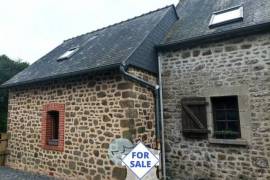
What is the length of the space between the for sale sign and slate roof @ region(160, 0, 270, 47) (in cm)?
415

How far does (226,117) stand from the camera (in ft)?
21.2

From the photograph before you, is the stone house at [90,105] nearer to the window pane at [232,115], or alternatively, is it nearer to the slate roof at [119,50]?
the slate roof at [119,50]

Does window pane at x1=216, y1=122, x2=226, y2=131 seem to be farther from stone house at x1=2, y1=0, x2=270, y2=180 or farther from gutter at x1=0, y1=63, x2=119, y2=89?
gutter at x1=0, y1=63, x2=119, y2=89

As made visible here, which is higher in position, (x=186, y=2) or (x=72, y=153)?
(x=186, y=2)

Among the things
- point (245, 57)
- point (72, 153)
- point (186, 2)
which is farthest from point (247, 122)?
point (186, 2)

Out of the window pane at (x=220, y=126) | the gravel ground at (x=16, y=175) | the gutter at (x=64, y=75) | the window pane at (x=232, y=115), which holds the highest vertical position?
the gutter at (x=64, y=75)

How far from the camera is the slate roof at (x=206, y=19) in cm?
645

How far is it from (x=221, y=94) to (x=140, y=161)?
11.4 ft

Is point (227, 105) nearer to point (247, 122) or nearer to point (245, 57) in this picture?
point (247, 122)

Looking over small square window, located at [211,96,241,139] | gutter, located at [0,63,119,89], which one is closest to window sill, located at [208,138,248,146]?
small square window, located at [211,96,241,139]

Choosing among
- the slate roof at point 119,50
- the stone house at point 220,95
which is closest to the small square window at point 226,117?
the stone house at point 220,95

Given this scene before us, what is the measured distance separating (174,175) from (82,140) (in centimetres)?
304

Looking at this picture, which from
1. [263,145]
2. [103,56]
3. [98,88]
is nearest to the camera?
[263,145]

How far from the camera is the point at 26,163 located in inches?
339
